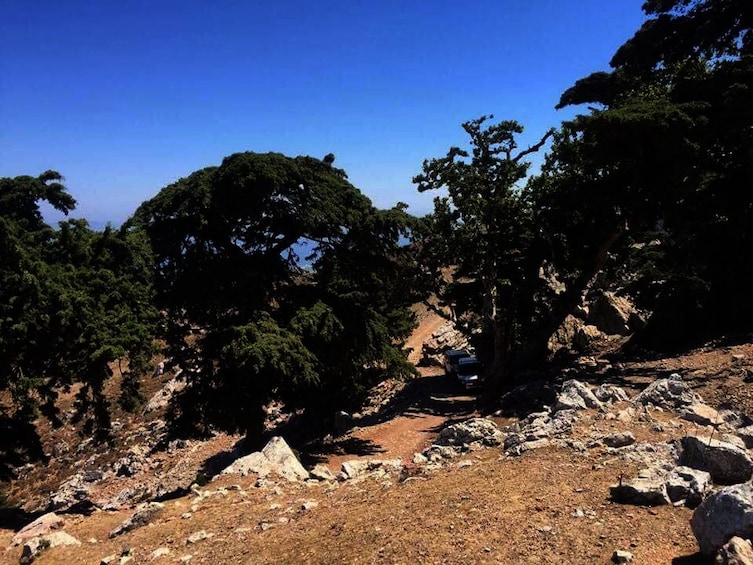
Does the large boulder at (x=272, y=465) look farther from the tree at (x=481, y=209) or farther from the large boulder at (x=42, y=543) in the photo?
the tree at (x=481, y=209)

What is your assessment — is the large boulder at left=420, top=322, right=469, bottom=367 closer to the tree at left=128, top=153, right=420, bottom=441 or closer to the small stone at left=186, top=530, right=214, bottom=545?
the tree at left=128, top=153, right=420, bottom=441

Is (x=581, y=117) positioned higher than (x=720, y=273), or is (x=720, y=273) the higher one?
(x=581, y=117)

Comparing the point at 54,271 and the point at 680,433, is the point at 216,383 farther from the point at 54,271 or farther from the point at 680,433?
the point at 680,433

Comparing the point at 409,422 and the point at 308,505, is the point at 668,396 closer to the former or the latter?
the point at 308,505

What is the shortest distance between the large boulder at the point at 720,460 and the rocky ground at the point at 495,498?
18 millimetres

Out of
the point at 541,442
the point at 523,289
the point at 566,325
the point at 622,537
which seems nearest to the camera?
the point at 622,537

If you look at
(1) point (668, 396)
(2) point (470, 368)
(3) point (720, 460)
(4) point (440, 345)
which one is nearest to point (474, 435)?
(1) point (668, 396)

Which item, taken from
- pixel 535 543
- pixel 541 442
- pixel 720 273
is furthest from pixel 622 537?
pixel 720 273

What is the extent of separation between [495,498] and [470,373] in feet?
59.6

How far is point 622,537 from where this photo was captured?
6480 mm

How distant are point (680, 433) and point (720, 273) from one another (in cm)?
1437

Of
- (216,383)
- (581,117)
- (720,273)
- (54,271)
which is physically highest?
(581,117)

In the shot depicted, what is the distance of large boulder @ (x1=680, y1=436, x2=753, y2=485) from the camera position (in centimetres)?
747

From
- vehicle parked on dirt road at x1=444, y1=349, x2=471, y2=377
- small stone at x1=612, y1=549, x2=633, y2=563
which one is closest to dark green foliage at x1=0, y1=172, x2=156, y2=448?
small stone at x1=612, y1=549, x2=633, y2=563
